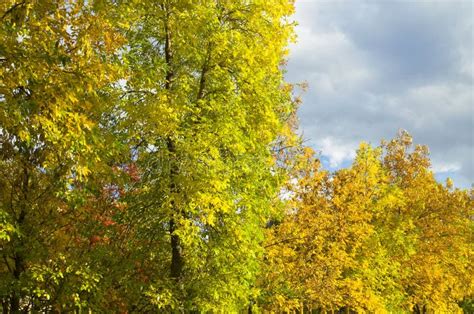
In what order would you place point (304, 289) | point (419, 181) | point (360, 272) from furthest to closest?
1. point (419, 181)
2. point (360, 272)
3. point (304, 289)

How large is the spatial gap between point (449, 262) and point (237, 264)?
58.0ft

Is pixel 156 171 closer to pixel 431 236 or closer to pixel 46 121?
pixel 46 121

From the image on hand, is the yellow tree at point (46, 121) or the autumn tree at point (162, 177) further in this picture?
the autumn tree at point (162, 177)

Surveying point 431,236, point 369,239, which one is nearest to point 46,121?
point 369,239

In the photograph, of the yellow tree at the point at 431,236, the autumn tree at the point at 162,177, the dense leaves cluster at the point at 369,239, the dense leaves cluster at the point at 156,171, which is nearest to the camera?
the dense leaves cluster at the point at 156,171

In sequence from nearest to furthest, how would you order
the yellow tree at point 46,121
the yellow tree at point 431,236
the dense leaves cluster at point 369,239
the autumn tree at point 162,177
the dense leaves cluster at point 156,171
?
the yellow tree at point 46,121 → the dense leaves cluster at point 156,171 → the autumn tree at point 162,177 → the dense leaves cluster at point 369,239 → the yellow tree at point 431,236

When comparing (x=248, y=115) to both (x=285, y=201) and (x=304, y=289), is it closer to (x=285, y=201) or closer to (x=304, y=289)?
(x=285, y=201)

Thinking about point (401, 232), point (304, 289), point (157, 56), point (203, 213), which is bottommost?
point (304, 289)

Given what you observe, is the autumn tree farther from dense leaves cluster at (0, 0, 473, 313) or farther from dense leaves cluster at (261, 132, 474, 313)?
dense leaves cluster at (261, 132, 474, 313)

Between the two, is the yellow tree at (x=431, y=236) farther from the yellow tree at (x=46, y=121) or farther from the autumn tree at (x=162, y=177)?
the yellow tree at (x=46, y=121)

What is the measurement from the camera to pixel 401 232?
74.8ft

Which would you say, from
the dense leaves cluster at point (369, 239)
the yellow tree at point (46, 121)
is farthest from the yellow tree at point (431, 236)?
the yellow tree at point (46, 121)

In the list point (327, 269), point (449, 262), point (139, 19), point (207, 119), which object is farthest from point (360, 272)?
point (139, 19)

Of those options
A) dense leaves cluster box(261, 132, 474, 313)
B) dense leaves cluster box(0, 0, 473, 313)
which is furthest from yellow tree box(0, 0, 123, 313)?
dense leaves cluster box(261, 132, 474, 313)
